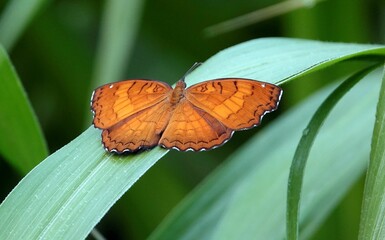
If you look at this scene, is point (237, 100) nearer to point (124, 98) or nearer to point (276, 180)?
point (124, 98)

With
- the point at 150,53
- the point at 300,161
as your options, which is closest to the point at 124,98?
the point at 300,161

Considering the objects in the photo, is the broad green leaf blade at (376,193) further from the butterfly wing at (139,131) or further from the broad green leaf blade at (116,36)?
the broad green leaf blade at (116,36)

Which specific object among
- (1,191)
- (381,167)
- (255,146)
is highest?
(381,167)

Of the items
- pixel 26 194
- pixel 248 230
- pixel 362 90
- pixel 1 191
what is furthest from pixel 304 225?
pixel 1 191

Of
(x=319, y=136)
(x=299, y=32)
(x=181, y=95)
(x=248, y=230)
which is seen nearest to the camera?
(x=181, y=95)

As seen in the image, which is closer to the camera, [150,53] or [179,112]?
[179,112]

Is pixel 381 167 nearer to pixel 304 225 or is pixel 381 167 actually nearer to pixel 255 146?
pixel 304 225
